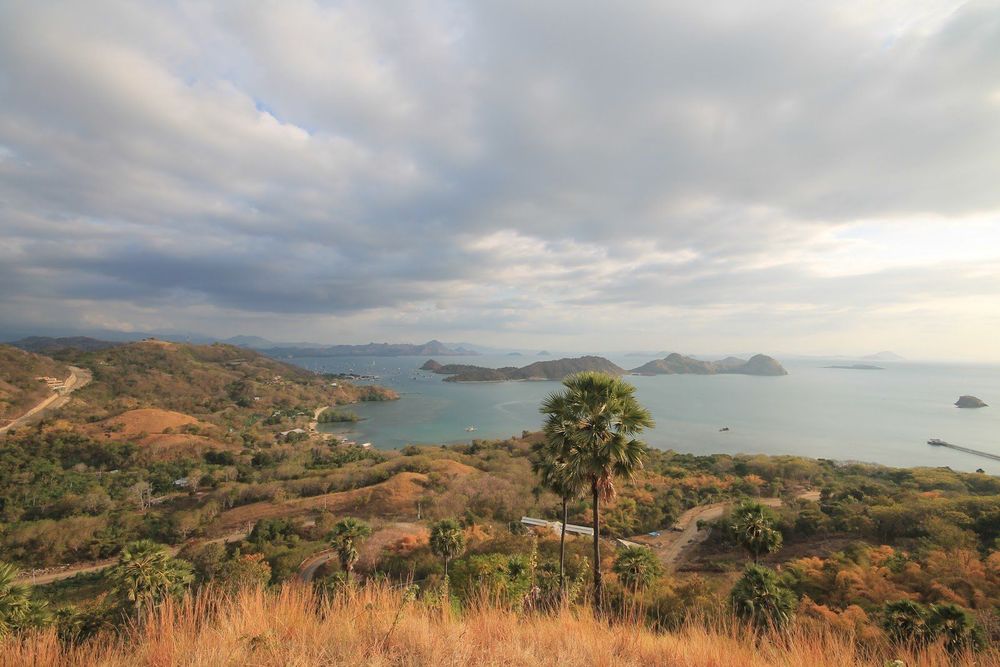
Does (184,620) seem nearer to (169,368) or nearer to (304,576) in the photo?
(304,576)

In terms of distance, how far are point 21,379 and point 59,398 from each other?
1009cm

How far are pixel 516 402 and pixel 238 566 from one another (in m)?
105

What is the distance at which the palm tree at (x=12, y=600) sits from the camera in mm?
8421

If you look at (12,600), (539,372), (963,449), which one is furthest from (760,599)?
(539,372)

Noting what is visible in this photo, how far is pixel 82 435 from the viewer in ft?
167

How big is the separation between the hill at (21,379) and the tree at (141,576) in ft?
248

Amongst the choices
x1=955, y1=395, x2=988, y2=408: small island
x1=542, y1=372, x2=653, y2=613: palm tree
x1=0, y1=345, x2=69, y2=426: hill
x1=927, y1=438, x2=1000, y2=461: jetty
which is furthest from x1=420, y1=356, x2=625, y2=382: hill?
x1=542, y1=372, x2=653, y2=613: palm tree

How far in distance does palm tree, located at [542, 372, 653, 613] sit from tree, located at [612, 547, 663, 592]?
186 inches

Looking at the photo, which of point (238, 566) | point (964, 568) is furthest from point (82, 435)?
point (964, 568)

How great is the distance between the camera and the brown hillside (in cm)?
3284

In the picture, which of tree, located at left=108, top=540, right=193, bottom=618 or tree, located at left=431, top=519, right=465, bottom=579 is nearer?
tree, located at left=108, top=540, right=193, bottom=618

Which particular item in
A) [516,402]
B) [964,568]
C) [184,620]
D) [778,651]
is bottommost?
[516,402]

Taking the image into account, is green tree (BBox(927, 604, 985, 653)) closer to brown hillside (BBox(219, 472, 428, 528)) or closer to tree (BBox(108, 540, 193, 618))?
tree (BBox(108, 540, 193, 618))

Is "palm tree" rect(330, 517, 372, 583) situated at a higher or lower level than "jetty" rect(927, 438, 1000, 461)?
higher
